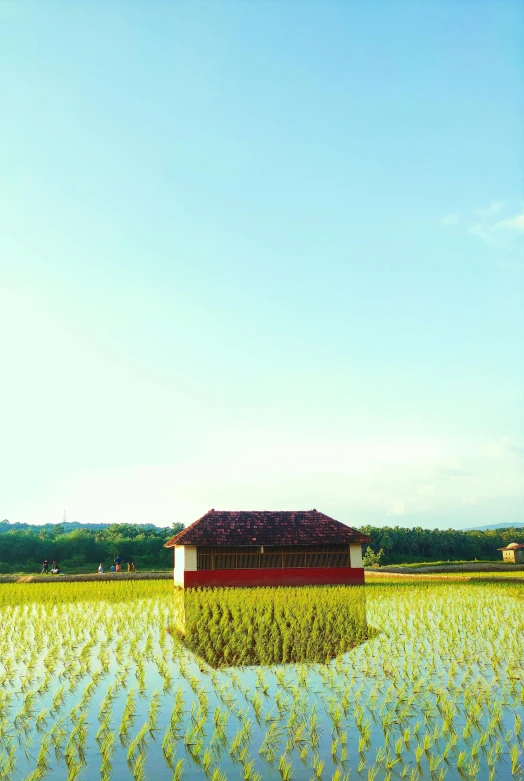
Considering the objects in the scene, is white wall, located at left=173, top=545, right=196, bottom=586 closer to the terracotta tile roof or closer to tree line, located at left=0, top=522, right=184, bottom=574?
the terracotta tile roof

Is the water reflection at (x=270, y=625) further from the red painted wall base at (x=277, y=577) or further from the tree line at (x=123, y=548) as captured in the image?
the tree line at (x=123, y=548)

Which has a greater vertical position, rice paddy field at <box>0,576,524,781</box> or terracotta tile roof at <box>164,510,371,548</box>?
terracotta tile roof at <box>164,510,371,548</box>

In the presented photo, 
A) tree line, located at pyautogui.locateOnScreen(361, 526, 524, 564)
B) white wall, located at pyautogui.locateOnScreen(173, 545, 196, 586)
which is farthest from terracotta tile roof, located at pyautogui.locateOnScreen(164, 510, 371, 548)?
tree line, located at pyautogui.locateOnScreen(361, 526, 524, 564)

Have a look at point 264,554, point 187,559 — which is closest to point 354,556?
point 264,554

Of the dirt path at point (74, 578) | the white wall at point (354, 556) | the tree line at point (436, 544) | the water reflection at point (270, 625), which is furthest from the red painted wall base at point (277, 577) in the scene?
the tree line at point (436, 544)

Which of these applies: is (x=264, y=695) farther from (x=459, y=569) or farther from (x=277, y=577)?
(x=459, y=569)

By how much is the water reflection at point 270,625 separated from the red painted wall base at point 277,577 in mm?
3209

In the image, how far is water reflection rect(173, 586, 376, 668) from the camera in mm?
11820

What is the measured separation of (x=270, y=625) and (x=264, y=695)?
601 centimetres

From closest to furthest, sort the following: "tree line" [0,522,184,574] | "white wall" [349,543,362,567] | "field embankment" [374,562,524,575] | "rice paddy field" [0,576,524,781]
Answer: "rice paddy field" [0,576,524,781] < "white wall" [349,543,362,567] < "field embankment" [374,562,524,575] < "tree line" [0,522,184,574]

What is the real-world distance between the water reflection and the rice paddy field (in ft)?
0.23

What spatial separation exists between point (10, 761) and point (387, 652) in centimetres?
730

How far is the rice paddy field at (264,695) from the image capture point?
21.7 ft

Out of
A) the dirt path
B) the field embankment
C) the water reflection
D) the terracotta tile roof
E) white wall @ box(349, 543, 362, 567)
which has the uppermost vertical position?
the terracotta tile roof
